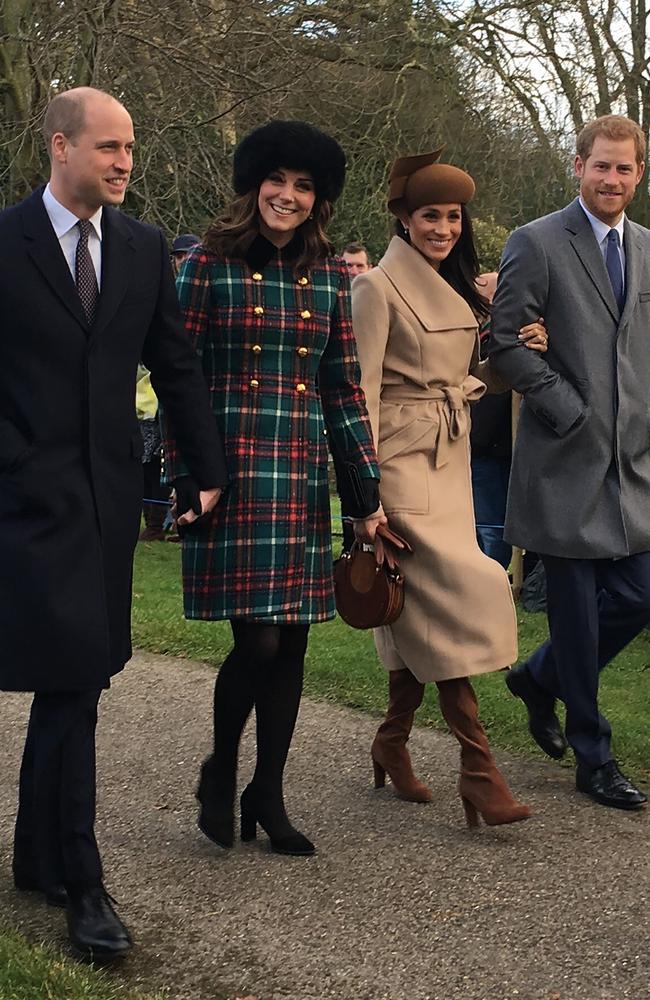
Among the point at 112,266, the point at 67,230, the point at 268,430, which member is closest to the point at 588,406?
the point at 268,430

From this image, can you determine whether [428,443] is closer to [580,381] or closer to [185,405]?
[580,381]

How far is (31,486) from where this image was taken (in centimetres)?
372

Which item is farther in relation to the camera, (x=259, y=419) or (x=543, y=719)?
(x=543, y=719)

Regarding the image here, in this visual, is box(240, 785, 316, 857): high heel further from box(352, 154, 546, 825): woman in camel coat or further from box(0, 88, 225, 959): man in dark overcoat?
box(0, 88, 225, 959): man in dark overcoat

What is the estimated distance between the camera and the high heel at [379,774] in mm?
5062

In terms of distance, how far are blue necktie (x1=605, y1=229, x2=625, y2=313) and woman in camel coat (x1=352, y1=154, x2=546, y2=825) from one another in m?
0.53

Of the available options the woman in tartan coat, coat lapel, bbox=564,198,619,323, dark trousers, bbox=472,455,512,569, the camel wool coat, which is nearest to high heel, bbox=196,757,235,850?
the woman in tartan coat

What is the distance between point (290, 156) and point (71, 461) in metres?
1.16

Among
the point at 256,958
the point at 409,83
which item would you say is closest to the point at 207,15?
the point at 409,83

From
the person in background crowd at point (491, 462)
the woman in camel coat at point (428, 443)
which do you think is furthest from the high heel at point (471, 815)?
the person in background crowd at point (491, 462)

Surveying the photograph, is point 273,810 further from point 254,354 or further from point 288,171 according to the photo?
point 288,171

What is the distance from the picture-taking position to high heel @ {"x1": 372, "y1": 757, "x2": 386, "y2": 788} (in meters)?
5.06

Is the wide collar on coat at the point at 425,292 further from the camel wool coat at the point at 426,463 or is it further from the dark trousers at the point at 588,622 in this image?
the dark trousers at the point at 588,622

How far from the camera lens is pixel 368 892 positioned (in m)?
4.13
